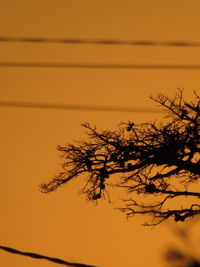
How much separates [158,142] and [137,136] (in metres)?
0.28

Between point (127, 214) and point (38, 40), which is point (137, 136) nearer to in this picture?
point (127, 214)

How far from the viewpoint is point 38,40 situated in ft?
21.8

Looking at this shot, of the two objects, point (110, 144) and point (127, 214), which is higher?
point (110, 144)

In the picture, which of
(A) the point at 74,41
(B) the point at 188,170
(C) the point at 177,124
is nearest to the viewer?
(B) the point at 188,170

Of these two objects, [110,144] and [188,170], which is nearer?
[188,170]

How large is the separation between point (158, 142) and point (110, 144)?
617 mm

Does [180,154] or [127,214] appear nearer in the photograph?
[180,154]

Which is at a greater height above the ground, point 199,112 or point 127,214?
point 199,112

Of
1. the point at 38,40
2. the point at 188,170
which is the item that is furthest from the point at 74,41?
the point at 188,170

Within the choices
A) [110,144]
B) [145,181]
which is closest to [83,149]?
[110,144]

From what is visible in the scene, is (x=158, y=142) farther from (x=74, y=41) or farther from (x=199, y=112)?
(x=74, y=41)

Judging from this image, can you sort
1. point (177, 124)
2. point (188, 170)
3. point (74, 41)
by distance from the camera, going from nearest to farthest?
point (188, 170), point (177, 124), point (74, 41)

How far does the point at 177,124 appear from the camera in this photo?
20.2 ft

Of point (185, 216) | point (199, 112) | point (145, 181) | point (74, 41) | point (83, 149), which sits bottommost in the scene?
point (185, 216)
